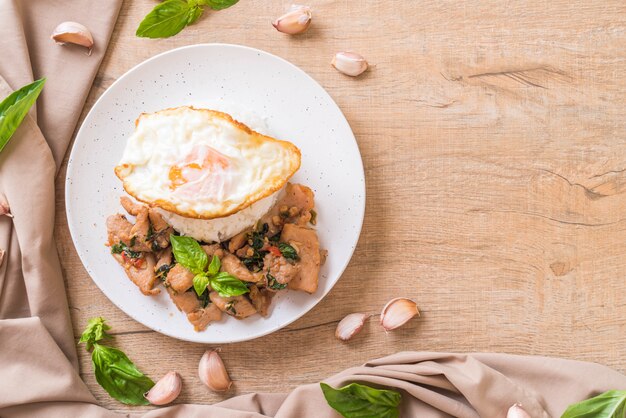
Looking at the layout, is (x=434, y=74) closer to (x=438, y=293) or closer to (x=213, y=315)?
(x=438, y=293)

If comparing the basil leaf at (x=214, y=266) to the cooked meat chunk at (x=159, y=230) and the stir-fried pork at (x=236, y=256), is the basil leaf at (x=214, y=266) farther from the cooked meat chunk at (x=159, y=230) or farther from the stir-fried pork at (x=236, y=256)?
the cooked meat chunk at (x=159, y=230)

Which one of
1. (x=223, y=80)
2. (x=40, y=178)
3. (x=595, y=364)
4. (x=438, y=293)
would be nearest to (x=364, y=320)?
(x=438, y=293)

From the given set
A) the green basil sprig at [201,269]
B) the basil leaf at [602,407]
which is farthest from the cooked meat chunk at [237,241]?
the basil leaf at [602,407]

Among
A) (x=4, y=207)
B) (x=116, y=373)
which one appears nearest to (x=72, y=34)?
(x=4, y=207)

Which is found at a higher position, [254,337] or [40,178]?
[40,178]

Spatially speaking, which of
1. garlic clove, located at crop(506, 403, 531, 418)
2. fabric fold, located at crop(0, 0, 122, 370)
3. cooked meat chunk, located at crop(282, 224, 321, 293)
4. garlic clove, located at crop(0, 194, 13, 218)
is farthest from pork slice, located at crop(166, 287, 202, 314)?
garlic clove, located at crop(506, 403, 531, 418)

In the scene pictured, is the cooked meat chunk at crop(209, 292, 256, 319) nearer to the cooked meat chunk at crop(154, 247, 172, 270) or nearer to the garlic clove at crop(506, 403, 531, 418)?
the cooked meat chunk at crop(154, 247, 172, 270)
